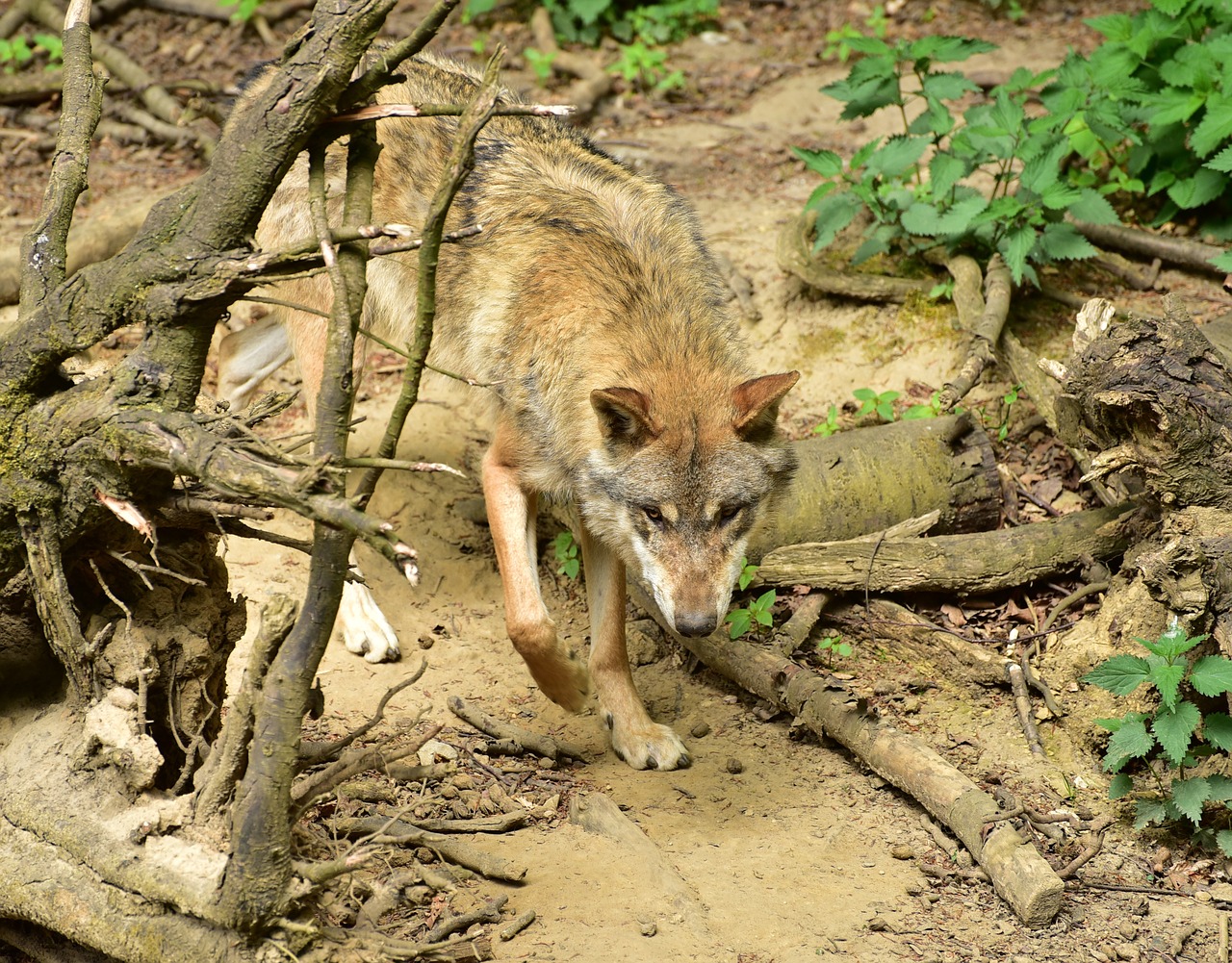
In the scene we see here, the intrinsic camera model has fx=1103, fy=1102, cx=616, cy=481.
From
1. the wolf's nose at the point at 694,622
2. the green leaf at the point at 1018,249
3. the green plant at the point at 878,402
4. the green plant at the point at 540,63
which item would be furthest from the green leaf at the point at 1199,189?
the green plant at the point at 540,63

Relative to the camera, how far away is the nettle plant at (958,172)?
6.11 metres

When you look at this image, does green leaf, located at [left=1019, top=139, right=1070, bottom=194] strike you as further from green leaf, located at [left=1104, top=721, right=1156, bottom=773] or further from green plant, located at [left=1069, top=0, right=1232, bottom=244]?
green leaf, located at [left=1104, top=721, right=1156, bottom=773]

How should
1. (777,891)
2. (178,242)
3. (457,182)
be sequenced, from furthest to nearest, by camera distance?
(777,891)
(178,242)
(457,182)

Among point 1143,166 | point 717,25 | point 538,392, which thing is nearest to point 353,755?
point 538,392

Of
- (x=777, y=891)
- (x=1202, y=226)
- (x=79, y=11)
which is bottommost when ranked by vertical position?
(x=777, y=891)

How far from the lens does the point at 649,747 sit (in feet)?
15.7

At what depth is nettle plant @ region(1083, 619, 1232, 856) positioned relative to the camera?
3.81 m

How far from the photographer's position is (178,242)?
9.76 ft

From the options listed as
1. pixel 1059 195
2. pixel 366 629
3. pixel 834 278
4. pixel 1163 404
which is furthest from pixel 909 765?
pixel 834 278

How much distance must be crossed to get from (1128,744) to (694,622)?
5.27 ft

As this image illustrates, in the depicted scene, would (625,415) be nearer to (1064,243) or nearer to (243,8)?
(1064,243)

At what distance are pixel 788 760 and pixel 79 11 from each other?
3749 mm

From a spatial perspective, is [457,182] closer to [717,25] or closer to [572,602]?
[572,602]

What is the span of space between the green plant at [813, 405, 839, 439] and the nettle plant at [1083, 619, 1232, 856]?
2261 mm
